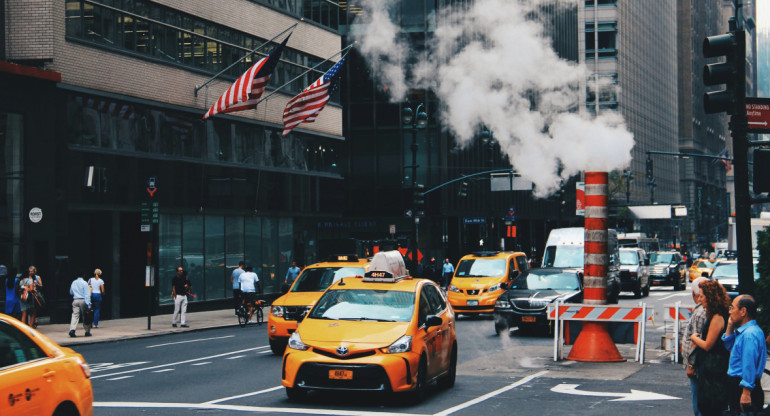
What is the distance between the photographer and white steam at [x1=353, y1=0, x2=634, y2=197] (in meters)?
24.9

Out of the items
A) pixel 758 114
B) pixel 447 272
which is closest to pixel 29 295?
pixel 758 114

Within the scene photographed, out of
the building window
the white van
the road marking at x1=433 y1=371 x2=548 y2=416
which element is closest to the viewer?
the road marking at x1=433 y1=371 x2=548 y2=416

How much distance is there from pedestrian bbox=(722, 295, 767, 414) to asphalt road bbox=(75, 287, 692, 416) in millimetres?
3681

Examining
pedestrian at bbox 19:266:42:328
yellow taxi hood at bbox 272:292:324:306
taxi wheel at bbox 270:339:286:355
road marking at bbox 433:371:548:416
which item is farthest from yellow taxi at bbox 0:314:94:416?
pedestrian at bbox 19:266:42:328

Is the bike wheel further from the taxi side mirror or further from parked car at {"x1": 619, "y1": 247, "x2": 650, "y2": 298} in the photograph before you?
the taxi side mirror

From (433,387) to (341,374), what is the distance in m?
2.89

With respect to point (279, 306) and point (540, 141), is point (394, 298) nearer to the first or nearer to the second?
point (279, 306)

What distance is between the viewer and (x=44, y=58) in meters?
29.2

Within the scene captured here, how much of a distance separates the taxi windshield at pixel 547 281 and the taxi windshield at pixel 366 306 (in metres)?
11.7

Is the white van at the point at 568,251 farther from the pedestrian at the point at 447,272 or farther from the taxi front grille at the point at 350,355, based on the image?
the taxi front grille at the point at 350,355

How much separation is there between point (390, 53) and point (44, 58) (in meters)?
29.6

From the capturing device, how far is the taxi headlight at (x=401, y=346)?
39.9 feet

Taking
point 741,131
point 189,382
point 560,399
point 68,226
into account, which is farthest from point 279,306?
point 68,226

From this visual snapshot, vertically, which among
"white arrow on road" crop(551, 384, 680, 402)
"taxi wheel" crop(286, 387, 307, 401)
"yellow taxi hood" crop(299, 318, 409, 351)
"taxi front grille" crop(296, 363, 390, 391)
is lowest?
"white arrow on road" crop(551, 384, 680, 402)
